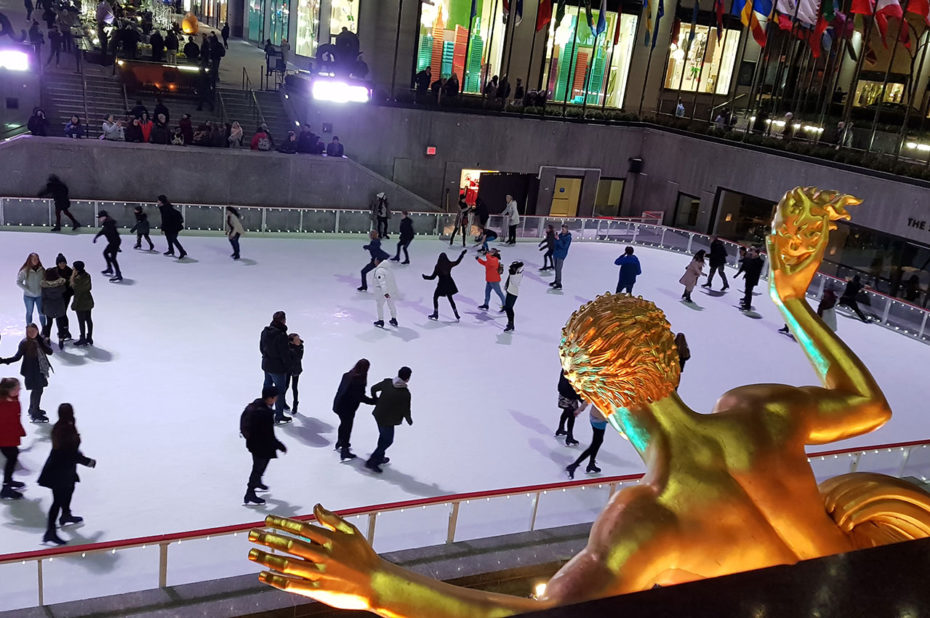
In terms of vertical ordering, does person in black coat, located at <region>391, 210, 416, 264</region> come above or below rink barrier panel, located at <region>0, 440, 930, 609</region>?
above

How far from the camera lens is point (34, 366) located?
28.0 ft

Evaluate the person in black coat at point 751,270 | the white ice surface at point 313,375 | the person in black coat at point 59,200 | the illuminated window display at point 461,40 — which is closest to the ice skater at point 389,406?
the white ice surface at point 313,375

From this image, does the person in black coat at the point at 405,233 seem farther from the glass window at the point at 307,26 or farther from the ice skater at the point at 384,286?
the glass window at the point at 307,26

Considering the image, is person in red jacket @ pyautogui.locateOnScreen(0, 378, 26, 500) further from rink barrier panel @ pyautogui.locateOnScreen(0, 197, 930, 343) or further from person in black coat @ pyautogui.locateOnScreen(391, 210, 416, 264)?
person in black coat @ pyautogui.locateOnScreen(391, 210, 416, 264)

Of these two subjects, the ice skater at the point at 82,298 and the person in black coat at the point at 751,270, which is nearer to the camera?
the ice skater at the point at 82,298

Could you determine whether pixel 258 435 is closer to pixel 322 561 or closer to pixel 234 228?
pixel 322 561

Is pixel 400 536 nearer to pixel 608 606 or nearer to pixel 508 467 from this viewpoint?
pixel 508 467

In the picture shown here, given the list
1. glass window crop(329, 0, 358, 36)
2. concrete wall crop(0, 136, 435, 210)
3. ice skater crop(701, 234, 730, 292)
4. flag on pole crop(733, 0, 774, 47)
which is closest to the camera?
concrete wall crop(0, 136, 435, 210)

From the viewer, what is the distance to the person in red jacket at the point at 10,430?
7049 mm

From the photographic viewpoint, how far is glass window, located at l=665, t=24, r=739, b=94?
31.6 m

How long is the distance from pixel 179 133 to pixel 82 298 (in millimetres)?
9882

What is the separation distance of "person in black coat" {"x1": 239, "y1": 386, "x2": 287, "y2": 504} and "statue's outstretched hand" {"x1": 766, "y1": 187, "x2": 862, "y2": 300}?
5.22 m

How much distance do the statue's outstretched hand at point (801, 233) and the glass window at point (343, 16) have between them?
24.4m

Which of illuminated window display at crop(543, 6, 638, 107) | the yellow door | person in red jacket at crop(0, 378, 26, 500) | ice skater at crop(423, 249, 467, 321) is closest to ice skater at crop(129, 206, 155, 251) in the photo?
ice skater at crop(423, 249, 467, 321)
